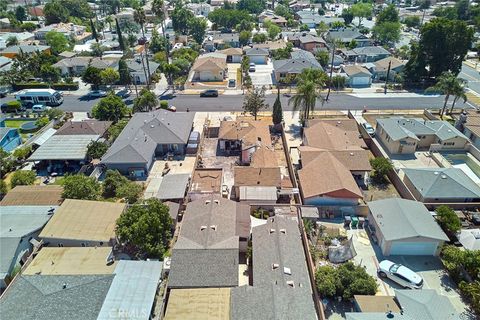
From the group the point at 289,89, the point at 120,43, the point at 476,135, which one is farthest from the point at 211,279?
the point at 120,43

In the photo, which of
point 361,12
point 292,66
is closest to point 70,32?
point 292,66

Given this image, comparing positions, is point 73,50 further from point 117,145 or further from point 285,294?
point 285,294

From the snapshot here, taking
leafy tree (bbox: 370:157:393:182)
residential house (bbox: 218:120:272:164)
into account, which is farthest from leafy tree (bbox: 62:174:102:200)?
leafy tree (bbox: 370:157:393:182)

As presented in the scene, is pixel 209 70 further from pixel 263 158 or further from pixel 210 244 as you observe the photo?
pixel 210 244

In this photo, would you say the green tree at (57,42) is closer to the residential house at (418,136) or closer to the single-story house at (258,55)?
the single-story house at (258,55)

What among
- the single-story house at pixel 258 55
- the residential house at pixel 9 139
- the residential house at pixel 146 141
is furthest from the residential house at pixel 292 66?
the residential house at pixel 9 139

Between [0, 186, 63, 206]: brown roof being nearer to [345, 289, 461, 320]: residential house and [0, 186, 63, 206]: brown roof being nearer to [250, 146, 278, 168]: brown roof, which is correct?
[250, 146, 278, 168]: brown roof
